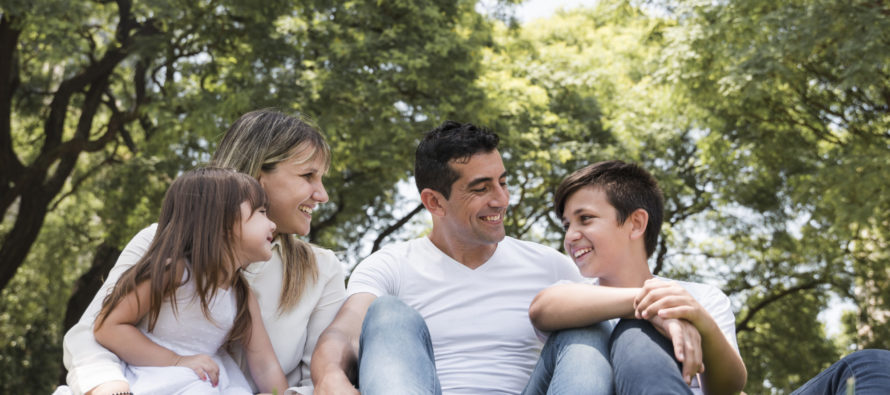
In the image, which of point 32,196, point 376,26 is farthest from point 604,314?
point 32,196

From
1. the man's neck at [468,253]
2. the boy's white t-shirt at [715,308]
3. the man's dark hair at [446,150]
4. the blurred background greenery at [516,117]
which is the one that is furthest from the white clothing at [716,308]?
the blurred background greenery at [516,117]

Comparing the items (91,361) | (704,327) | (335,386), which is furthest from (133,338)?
(704,327)

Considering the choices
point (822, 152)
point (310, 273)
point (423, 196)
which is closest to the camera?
point (310, 273)

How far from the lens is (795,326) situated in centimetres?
1500

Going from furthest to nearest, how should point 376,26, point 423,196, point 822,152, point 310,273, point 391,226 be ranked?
point 391,226, point 822,152, point 376,26, point 423,196, point 310,273

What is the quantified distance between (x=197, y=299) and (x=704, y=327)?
1.66 meters

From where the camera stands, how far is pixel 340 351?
9.56ft

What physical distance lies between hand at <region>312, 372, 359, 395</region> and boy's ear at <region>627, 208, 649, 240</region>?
4.09 ft

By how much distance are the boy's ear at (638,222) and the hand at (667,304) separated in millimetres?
609

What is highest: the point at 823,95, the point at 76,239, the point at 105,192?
the point at 823,95

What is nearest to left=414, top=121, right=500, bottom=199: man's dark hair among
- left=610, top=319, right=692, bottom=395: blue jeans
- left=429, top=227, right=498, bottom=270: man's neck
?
left=429, top=227, right=498, bottom=270: man's neck

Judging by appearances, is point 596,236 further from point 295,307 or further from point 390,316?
point 295,307

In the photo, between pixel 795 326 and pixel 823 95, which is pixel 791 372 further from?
pixel 823 95

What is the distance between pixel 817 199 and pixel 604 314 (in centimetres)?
931
